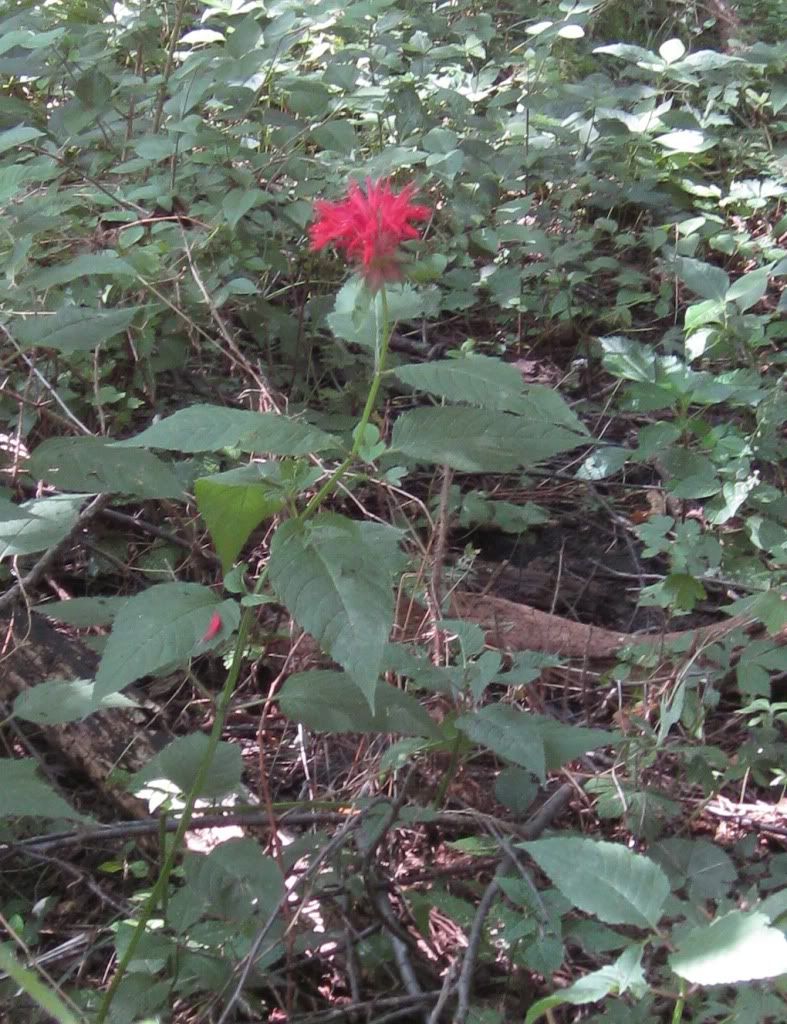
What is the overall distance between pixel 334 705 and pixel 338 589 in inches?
10.2

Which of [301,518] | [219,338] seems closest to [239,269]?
[219,338]

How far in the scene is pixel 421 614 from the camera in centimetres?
199

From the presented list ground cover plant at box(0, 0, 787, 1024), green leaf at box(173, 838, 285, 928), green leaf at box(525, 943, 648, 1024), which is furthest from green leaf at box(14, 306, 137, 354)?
green leaf at box(525, 943, 648, 1024)

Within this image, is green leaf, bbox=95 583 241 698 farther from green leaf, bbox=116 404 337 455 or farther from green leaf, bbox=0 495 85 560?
green leaf, bbox=0 495 85 560

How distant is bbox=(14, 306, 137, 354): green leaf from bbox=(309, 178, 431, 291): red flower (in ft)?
1.38

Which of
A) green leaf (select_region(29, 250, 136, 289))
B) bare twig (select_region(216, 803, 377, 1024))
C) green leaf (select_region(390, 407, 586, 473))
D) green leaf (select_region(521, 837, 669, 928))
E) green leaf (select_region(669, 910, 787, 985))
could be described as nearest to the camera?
green leaf (select_region(669, 910, 787, 985))

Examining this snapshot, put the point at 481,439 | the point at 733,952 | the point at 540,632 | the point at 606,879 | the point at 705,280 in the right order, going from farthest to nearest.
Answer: the point at 705,280 → the point at 540,632 → the point at 481,439 → the point at 606,879 → the point at 733,952

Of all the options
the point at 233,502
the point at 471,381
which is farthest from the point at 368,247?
the point at 233,502

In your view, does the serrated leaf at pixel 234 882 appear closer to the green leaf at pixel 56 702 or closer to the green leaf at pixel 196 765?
the green leaf at pixel 196 765

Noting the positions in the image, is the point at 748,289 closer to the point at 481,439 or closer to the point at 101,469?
the point at 481,439

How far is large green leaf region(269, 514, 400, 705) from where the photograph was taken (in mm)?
963

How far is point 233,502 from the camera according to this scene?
1.09 metres

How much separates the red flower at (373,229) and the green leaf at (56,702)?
2.18 feet

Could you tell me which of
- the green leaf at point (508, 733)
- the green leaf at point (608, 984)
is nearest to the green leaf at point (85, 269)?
the green leaf at point (508, 733)
